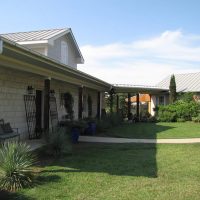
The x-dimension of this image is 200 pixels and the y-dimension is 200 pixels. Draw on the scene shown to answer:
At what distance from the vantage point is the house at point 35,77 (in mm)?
9795

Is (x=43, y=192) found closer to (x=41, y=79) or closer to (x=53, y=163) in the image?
(x=53, y=163)

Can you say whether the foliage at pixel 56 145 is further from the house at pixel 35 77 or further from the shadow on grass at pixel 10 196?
the shadow on grass at pixel 10 196

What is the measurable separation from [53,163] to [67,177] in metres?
1.50

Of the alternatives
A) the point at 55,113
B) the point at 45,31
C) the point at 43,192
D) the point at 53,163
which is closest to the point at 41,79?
the point at 55,113

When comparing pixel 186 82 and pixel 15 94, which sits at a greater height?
pixel 186 82

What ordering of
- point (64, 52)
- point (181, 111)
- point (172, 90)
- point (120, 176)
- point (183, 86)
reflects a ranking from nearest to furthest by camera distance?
point (120, 176) → point (64, 52) → point (181, 111) → point (172, 90) → point (183, 86)

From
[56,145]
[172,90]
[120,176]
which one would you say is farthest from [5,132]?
[172,90]

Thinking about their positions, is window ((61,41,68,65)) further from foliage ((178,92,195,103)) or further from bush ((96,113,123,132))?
foliage ((178,92,195,103))

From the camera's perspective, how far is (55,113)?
16781 mm

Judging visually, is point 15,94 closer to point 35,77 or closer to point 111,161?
point 35,77

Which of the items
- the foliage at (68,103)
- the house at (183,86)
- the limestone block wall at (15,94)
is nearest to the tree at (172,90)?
the house at (183,86)

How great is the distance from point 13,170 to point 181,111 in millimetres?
23106

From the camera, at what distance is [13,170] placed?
6621 millimetres

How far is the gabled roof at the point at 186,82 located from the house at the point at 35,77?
15.2 metres
